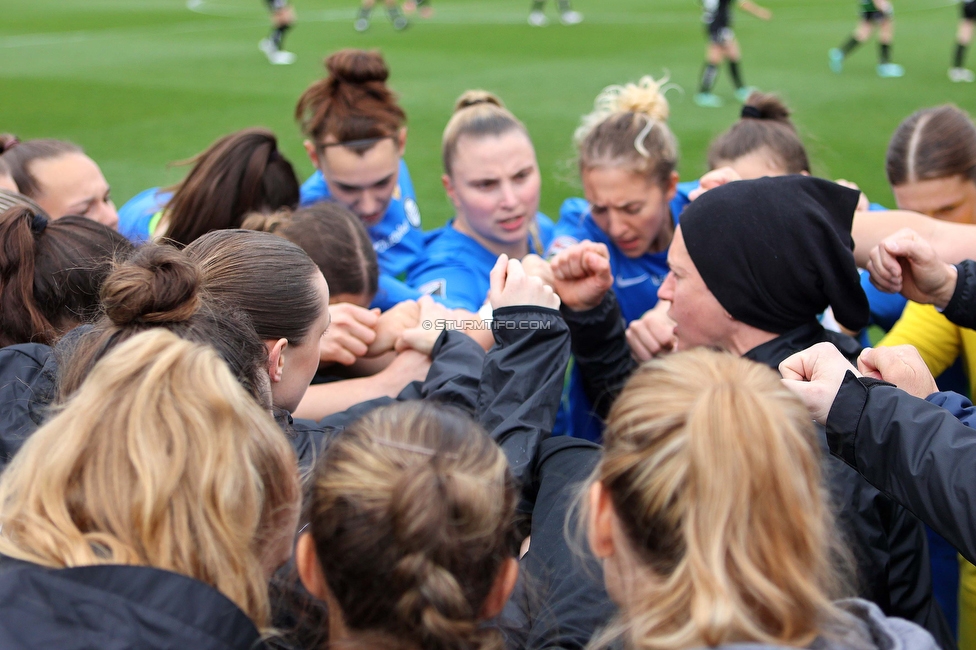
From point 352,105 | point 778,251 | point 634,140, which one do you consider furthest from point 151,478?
point 352,105

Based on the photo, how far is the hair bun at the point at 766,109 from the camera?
13.3 feet

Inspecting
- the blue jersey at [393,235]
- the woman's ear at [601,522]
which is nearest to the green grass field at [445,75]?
the blue jersey at [393,235]

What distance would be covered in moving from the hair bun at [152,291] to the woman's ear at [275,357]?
28 cm

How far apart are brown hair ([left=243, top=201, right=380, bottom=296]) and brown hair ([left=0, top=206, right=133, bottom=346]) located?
665mm

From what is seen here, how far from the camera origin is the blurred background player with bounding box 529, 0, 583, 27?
22688 mm

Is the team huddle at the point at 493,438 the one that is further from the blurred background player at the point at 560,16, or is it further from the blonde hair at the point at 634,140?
the blurred background player at the point at 560,16

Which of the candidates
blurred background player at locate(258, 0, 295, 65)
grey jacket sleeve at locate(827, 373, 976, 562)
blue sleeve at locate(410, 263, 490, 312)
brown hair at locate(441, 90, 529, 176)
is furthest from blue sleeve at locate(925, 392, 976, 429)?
blurred background player at locate(258, 0, 295, 65)

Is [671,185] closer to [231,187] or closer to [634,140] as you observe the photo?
[634,140]

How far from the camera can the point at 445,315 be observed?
→ 3.03 metres

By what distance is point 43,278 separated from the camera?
2336 millimetres

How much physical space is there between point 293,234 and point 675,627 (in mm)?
2102

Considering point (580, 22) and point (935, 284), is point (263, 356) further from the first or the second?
point (580, 22)

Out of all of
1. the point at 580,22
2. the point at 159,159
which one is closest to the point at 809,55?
the point at 580,22

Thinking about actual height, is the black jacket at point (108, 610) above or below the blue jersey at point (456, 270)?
above
